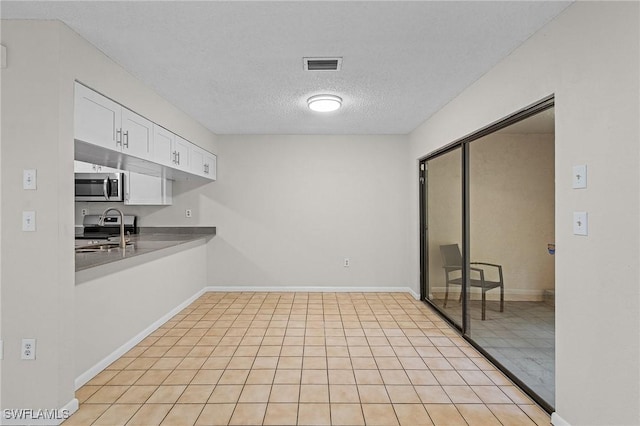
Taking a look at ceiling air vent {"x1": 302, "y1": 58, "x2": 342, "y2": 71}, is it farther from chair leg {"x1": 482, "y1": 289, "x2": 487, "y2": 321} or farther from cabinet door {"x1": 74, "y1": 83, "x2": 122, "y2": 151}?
chair leg {"x1": 482, "y1": 289, "x2": 487, "y2": 321}

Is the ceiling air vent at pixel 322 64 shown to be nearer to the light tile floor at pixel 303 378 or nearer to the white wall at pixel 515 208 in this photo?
the white wall at pixel 515 208

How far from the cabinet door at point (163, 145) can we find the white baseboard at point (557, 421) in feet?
12.0

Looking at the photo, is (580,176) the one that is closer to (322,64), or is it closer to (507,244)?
(507,244)

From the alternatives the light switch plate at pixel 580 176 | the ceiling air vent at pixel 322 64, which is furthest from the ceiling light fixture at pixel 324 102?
the light switch plate at pixel 580 176

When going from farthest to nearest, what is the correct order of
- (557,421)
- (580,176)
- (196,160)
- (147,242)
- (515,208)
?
(196,160) → (147,242) → (515,208) → (557,421) → (580,176)

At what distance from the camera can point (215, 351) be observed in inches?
129

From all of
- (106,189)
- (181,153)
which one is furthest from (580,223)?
(106,189)

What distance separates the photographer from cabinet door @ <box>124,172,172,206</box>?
4766 mm

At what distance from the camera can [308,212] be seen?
5.60 metres

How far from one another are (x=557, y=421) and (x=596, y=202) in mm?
1286

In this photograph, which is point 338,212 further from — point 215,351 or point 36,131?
Answer: point 36,131

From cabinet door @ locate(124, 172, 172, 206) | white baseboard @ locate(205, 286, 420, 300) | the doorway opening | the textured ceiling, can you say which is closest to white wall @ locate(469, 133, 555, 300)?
the doorway opening

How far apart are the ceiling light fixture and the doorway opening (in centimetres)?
132

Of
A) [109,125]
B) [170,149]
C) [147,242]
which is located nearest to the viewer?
[109,125]
